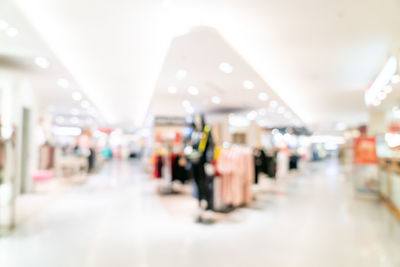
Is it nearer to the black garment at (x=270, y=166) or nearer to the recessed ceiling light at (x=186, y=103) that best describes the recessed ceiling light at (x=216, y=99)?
the recessed ceiling light at (x=186, y=103)

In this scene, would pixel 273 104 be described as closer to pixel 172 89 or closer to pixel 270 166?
pixel 172 89

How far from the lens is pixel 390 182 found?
6.43 metres

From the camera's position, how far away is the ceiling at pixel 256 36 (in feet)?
11.3

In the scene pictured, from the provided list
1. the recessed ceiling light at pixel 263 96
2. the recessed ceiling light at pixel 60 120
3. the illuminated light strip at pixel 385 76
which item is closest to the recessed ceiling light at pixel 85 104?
the recessed ceiling light at pixel 60 120

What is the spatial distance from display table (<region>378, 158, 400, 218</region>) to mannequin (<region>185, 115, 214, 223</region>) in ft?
12.6

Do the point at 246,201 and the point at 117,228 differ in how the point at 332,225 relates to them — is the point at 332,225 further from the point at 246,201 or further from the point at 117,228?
the point at 117,228

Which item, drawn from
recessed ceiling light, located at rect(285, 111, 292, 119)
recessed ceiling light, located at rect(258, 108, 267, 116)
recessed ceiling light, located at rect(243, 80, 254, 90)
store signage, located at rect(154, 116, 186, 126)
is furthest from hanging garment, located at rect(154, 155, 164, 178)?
recessed ceiling light, located at rect(285, 111, 292, 119)

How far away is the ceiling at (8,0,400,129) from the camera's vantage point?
344 centimetres

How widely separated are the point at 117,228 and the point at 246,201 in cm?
287

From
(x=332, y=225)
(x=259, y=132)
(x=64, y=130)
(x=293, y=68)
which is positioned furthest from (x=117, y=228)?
(x=64, y=130)

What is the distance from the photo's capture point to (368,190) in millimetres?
7578

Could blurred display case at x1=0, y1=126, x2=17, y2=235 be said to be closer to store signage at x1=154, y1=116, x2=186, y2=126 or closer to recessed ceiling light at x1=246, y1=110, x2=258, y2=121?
store signage at x1=154, y1=116, x2=186, y2=126

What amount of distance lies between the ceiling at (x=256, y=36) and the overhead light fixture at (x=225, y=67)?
0.13 m

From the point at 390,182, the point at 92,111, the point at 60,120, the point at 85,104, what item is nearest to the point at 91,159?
the point at 60,120
